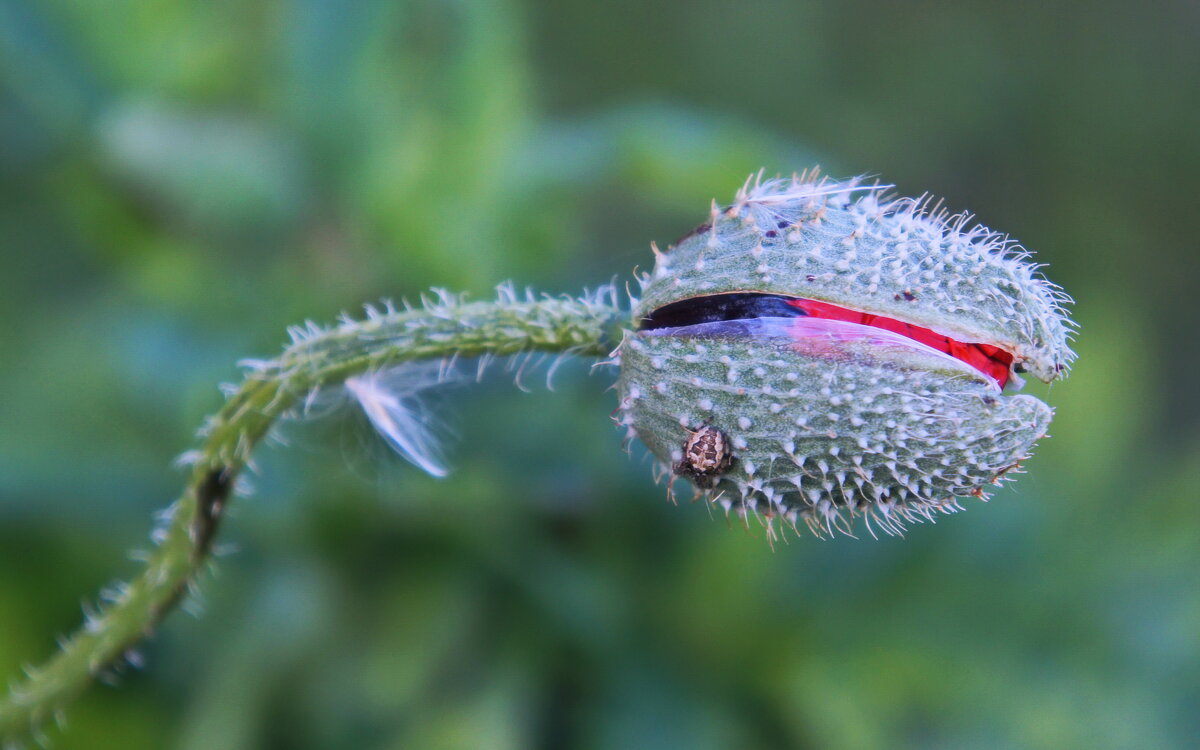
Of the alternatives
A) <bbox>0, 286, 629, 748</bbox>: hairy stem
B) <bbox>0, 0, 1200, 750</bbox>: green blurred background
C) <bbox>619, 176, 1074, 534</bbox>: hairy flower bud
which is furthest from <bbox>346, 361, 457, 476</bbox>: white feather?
<bbox>619, 176, 1074, 534</bbox>: hairy flower bud

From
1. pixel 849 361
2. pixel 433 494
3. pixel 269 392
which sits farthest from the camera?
pixel 433 494

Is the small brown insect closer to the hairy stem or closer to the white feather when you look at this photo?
the hairy stem

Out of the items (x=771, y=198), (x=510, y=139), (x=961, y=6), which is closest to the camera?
(x=771, y=198)

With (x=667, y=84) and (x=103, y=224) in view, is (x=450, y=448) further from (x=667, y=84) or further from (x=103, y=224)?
(x=667, y=84)

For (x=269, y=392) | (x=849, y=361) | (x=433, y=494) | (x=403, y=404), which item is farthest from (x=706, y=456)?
(x=433, y=494)

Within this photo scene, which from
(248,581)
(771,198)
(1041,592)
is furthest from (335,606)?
(1041,592)

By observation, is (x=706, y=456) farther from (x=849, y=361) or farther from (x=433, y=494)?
(x=433, y=494)
